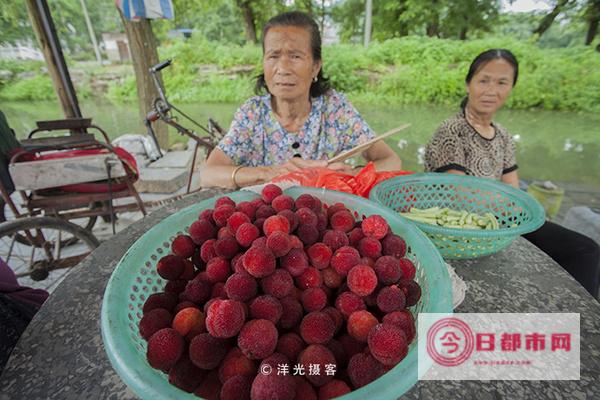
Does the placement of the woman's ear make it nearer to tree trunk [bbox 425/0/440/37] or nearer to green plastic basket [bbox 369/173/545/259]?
green plastic basket [bbox 369/173/545/259]

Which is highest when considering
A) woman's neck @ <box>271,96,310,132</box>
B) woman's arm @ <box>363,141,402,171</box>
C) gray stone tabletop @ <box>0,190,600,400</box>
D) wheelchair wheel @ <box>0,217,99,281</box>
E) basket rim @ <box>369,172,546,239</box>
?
woman's neck @ <box>271,96,310,132</box>

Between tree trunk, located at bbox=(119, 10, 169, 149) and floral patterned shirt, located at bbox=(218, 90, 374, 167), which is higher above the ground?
tree trunk, located at bbox=(119, 10, 169, 149)

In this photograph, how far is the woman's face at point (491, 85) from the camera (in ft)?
6.46

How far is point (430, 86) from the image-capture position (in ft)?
36.8

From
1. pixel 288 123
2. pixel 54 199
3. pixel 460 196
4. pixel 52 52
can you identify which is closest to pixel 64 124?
pixel 54 199

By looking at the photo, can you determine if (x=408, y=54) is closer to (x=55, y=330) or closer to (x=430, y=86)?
(x=430, y=86)

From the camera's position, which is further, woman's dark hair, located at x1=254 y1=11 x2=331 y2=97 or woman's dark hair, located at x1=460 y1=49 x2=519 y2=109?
woman's dark hair, located at x1=460 y1=49 x2=519 y2=109

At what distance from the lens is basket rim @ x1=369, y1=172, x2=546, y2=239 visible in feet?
3.16

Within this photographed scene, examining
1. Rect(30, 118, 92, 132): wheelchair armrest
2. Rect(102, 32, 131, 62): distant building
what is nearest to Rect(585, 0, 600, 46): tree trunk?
Rect(30, 118, 92, 132): wheelchair armrest

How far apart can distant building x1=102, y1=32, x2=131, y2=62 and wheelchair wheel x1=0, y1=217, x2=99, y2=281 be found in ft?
87.1

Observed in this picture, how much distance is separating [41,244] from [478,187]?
2.94 metres

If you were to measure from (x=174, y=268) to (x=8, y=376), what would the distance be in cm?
45

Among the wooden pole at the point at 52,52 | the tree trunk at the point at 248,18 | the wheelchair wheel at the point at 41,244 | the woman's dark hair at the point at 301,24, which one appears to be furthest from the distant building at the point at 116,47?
the woman's dark hair at the point at 301,24

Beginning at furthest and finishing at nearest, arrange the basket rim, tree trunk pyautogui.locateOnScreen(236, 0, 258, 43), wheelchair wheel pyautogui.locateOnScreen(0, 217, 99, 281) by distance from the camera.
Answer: tree trunk pyautogui.locateOnScreen(236, 0, 258, 43), wheelchair wheel pyautogui.locateOnScreen(0, 217, 99, 281), the basket rim
